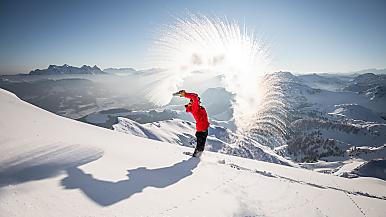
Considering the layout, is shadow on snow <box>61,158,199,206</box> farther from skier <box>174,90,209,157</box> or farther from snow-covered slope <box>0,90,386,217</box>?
skier <box>174,90,209,157</box>

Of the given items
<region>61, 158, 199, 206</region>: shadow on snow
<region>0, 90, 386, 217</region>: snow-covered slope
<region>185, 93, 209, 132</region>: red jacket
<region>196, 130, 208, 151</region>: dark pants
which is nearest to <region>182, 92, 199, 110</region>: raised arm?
<region>185, 93, 209, 132</region>: red jacket

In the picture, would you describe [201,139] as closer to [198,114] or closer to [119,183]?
[198,114]

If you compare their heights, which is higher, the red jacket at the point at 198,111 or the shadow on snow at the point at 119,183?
the red jacket at the point at 198,111

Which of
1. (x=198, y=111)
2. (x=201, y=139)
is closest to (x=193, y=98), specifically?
(x=198, y=111)

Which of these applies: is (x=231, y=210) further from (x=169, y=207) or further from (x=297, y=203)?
(x=297, y=203)

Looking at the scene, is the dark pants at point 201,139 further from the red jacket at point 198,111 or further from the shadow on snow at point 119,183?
the shadow on snow at point 119,183

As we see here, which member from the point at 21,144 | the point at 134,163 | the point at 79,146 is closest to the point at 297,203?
the point at 134,163

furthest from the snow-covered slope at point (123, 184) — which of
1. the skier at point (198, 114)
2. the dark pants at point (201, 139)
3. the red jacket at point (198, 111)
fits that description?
the red jacket at point (198, 111)

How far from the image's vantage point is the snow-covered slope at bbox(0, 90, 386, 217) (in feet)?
16.9

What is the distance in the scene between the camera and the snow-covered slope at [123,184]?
5.15m

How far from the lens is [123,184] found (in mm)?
6398

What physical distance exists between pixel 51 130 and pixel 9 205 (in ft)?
16.7

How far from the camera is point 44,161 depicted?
6551 millimetres

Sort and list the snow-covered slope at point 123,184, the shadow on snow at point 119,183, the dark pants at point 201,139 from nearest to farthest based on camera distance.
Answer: the snow-covered slope at point 123,184, the shadow on snow at point 119,183, the dark pants at point 201,139
